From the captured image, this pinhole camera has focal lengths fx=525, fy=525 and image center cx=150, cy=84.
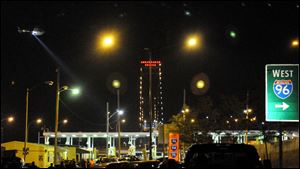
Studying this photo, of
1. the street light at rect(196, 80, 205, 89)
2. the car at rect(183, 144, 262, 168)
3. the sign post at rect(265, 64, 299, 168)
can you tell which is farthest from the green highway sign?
the street light at rect(196, 80, 205, 89)

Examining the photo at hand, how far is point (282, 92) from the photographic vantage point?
12.1 metres

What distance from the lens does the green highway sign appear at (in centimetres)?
1199

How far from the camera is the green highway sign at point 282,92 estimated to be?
12.0 meters

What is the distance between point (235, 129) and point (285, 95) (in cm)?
4655

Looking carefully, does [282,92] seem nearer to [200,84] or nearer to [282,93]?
[282,93]

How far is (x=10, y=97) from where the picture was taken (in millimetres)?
72062

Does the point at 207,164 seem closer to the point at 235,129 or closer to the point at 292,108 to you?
the point at 292,108

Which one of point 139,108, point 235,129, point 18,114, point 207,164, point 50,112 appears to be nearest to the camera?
point 207,164

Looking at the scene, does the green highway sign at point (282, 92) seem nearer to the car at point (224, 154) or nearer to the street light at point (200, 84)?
the car at point (224, 154)

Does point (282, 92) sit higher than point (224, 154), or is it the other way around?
point (282, 92)

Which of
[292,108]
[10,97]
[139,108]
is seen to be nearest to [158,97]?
[139,108]

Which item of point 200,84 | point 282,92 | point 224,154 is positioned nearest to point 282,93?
point 282,92


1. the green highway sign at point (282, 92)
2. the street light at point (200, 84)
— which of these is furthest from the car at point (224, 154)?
the street light at point (200, 84)

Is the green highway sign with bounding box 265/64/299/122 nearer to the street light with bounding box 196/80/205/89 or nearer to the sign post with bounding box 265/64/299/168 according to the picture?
the sign post with bounding box 265/64/299/168
